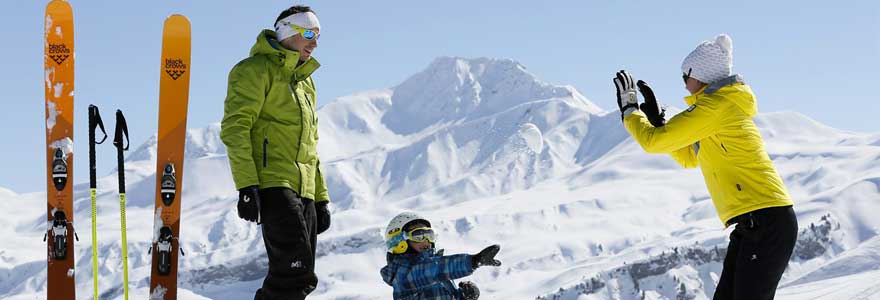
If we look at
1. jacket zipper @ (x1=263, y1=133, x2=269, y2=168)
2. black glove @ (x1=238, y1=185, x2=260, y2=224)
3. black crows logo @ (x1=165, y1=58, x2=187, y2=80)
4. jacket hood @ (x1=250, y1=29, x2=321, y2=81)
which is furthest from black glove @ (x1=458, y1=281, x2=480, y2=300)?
black crows logo @ (x1=165, y1=58, x2=187, y2=80)

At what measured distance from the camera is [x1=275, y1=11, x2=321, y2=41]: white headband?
6.48m

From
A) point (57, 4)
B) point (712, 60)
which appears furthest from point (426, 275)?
point (57, 4)

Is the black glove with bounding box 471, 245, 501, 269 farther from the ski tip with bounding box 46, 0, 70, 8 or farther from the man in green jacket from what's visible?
the ski tip with bounding box 46, 0, 70, 8

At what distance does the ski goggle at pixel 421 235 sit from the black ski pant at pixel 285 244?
63 cm

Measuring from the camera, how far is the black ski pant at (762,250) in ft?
17.3

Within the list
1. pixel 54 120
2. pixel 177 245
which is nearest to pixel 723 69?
pixel 177 245

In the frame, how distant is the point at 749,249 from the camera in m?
5.32

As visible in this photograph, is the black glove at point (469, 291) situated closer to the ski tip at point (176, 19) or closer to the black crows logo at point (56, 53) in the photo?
the ski tip at point (176, 19)

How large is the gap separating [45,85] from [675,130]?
6.63m

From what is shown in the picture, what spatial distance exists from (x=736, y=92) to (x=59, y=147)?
6488 millimetres

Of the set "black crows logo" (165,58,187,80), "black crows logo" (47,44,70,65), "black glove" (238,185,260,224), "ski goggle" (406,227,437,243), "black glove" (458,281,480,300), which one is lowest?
"black glove" (458,281,480,300)

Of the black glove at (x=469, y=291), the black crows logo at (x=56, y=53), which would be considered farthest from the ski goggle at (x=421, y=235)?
the black crows logo at (x=56, y=53)

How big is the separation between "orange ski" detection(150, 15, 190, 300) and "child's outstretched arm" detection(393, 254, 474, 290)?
2976 mm

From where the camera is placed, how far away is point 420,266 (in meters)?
6.18
